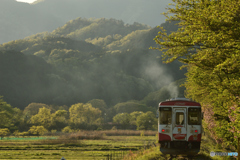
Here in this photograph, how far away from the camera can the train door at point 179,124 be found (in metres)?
23.9

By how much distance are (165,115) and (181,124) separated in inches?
50.8

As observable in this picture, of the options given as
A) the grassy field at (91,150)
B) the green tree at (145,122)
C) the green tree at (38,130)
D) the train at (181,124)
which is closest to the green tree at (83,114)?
the green tree at (145,122)

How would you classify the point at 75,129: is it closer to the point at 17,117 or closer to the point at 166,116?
the point at 17,117

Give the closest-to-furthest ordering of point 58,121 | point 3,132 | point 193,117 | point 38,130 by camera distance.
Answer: point 193,117, point 3,132, point 38,130, point 58,121

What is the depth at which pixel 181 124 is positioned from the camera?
943 inches

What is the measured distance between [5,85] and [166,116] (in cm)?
16693

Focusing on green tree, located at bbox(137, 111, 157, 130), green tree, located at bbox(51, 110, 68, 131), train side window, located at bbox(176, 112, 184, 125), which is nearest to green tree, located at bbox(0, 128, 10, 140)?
green tree, located at bbox(51, 110, 68, 131)

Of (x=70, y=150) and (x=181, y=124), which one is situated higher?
(x=181, y=124)

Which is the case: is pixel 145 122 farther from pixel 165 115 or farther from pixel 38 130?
pixel 165 115

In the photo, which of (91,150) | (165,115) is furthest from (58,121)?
(165,115)

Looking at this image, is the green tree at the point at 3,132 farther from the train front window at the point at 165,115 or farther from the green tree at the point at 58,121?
the train front window at the point at 165,115

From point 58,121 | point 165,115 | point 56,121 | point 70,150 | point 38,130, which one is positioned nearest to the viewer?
point 165,115

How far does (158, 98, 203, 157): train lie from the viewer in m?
23.8

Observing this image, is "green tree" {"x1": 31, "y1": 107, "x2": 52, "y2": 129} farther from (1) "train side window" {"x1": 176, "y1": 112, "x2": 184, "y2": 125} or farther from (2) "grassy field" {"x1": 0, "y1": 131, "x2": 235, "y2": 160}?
(1) "train side window" {"x1": 176, "y1": 112, "x2": 184, "y2": 125}
